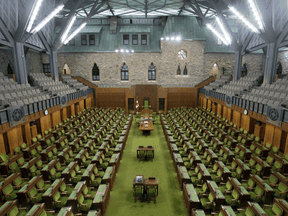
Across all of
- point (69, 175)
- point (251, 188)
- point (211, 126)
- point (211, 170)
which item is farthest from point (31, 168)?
point (211, 126)

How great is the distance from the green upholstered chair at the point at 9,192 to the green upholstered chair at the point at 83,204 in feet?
9.90

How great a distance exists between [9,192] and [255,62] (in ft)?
103

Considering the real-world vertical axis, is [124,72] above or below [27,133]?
above

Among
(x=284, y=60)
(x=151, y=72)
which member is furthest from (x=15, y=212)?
(x=284, y=60)

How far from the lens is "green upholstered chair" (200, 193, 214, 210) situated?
688cm

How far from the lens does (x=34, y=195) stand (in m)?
7.42

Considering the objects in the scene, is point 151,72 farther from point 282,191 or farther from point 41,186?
point 282,191

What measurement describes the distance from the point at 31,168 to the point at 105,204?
478 centimetres

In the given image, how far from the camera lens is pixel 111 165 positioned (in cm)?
977

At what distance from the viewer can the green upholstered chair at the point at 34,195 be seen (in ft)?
23.5

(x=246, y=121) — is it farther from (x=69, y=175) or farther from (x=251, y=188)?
(x=69, y=175)

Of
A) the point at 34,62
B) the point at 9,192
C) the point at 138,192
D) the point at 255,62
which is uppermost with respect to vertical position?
the point at 255,62

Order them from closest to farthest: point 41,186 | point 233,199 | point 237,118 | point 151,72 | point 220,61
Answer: point 233,199 → point 41,186 → point 237,118 → point 220,61 → point 151,72

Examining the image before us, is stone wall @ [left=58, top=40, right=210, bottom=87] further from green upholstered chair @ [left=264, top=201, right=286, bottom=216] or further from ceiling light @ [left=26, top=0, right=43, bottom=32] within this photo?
green upholstered chair @ [left=264, top=201, right=286, bottom=216]
